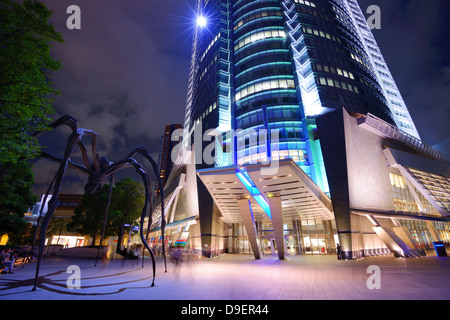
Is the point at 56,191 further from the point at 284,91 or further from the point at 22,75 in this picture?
the point at 284,91

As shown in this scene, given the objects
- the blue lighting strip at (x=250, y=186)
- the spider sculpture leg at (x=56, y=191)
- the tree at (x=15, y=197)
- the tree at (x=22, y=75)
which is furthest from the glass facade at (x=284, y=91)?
the spider sculpture leg at (x=56, y=191)

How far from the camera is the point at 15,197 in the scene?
64.3ft

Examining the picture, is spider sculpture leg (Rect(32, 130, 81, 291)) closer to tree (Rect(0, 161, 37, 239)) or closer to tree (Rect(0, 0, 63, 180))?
tree (Rect(0, 0, 63, 180))

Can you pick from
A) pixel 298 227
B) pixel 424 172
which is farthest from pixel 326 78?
pixel 298 227

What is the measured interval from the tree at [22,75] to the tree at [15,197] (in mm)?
15326

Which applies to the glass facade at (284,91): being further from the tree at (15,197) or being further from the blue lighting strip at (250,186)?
the tree at (15,197)

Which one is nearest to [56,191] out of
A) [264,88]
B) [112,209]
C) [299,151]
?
[112,209]

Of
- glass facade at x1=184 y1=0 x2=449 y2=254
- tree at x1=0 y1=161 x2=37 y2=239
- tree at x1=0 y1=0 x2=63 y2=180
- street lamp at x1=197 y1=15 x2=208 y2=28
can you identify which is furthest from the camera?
street lamp at x1=197 y1=15 x2=208 y2=28

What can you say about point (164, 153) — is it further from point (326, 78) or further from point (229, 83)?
point (326, 78)

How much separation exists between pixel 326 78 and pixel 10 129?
41801 mm

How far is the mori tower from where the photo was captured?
23.0 metres

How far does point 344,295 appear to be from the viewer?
621 centimetres

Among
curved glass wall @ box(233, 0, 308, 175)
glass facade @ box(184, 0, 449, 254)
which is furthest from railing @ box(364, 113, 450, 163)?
curved glass wall @ box(233, 0, 308, 175)

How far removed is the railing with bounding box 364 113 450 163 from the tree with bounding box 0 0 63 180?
33669mm
